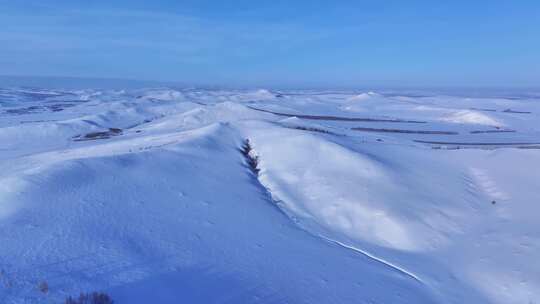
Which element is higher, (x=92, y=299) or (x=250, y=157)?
(x=92, y=299)

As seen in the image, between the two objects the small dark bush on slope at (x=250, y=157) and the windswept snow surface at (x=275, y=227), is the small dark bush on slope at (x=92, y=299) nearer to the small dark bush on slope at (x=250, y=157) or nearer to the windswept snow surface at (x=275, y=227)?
the windswept snow surface at (x=275, y=227)

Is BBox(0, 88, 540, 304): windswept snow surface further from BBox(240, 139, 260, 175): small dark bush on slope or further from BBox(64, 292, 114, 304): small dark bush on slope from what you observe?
BBox(240, 139, 260, 175): small dark bush on slope

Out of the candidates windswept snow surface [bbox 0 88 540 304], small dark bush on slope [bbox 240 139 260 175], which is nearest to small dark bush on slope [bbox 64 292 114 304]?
windswept snow surface [bbox 0 88 540 304]

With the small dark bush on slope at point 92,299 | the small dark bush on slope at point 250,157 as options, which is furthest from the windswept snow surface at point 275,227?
the small dark bush on slope at point 250,157

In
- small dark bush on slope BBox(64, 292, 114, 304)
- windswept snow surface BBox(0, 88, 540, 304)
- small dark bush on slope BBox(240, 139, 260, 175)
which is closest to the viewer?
small dark bush on slope BBox(64, 292, 114, 304)

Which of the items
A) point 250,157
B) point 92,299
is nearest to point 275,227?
point 92,299

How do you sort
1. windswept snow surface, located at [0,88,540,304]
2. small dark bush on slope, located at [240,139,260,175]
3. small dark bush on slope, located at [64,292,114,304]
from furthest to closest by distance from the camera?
small dark bush on slope, located at [240,139,260,175] < windswept snow surface, located at [0,88,540,304] < small dark bush on slope, located at [64,292,114,304]

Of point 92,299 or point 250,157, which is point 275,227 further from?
point 250,157
